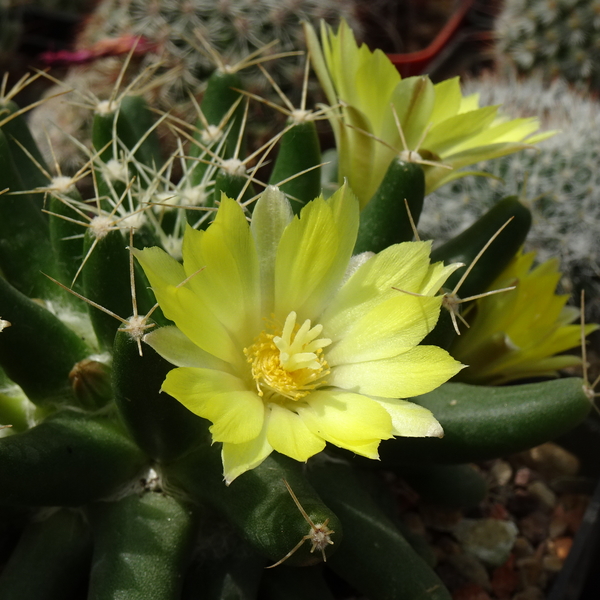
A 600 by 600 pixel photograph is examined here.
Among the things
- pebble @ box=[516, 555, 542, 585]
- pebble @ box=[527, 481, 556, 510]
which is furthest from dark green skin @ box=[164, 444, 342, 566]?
pebble @ box=[527, 481, 556, 510]

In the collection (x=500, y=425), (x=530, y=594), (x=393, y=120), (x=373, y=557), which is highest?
(x=393, y=120)

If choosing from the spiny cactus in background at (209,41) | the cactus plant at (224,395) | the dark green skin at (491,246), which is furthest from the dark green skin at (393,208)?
the spiny cactus in background at (209,41)

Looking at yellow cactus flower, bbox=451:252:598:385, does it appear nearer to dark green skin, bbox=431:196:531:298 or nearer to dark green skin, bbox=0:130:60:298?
dark green skin, bbox=431:196:531:298

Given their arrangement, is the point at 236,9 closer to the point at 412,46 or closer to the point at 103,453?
the point at 412,46

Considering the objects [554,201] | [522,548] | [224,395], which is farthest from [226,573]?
[554,201]

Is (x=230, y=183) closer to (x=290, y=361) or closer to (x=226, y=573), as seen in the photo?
(x=290, y=361)

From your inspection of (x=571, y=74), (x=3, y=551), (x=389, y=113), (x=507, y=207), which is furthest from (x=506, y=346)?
(x=571, y=74)

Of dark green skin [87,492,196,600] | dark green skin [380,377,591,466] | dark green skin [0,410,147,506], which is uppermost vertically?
dark green skin [0,410,147,506]
